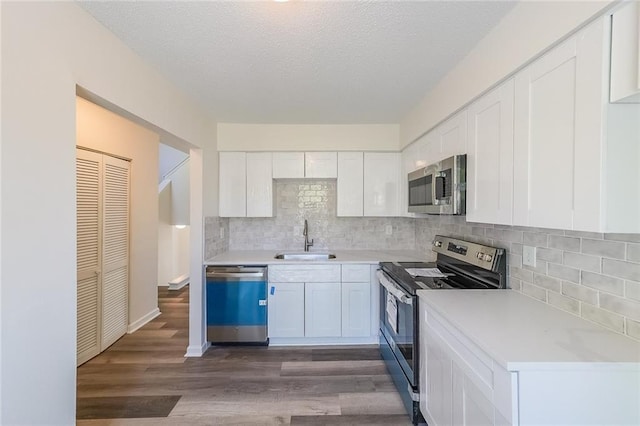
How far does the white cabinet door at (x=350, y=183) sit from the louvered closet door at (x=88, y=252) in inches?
96.2

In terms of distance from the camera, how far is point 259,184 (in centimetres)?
352

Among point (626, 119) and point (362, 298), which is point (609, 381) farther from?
point (362, 298)

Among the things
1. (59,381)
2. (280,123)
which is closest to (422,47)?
(280,123)

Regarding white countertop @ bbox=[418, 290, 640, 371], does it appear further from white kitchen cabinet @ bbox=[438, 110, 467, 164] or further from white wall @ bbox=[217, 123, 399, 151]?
white wall @ bbox=[217, 123, 399, 151]

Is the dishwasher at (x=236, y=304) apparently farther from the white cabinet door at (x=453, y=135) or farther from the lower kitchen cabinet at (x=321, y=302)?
the white cabinet door at (x=453, y=135)

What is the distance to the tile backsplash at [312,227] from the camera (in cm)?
382

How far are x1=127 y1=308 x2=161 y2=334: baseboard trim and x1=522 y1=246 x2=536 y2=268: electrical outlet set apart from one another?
3.88 m

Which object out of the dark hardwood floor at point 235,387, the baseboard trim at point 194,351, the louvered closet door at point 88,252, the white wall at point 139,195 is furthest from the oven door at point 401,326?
the white wall at point 139,195

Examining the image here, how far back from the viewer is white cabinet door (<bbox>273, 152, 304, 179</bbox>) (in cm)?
351

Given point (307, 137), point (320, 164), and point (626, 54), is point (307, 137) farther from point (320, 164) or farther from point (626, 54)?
point (626, 54)

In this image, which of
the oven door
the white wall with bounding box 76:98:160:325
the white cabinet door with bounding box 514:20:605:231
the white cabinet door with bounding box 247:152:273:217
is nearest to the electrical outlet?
the white cabinet door with bounding box 514:20:605:231

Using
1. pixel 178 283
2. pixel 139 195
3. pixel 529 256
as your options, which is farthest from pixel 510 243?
pixel 178 283

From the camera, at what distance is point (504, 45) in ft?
5.20

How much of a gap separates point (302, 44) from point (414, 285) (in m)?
1.68
